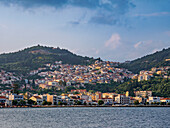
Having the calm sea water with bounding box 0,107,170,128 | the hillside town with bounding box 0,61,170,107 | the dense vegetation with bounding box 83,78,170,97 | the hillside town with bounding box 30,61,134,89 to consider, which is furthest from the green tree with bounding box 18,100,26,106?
the dense vegetation with bounding box 83,78,170,97

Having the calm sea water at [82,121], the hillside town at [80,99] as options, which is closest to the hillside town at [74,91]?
the hillside town at [80,99]

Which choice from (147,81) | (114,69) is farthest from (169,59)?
(147,81)

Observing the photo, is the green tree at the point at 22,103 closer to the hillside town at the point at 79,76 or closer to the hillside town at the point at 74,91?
the hillside town at the point at 74,91

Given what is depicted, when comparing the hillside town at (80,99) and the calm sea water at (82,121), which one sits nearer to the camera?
the calm sea water at (82,121)

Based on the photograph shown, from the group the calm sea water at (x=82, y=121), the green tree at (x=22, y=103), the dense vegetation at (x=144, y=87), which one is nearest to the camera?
the calm sea water at (x=82, y=121)

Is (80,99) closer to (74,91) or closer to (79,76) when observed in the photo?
(74,91)

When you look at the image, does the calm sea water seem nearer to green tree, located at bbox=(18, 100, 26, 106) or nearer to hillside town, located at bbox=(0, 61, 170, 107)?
green tree, located at bbox=(18, 100, 26, 106)

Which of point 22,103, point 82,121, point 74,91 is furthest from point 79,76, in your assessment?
point 82,121
